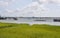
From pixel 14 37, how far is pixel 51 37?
2.93m

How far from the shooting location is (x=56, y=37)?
37.1 feet

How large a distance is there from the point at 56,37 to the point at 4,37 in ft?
13.6

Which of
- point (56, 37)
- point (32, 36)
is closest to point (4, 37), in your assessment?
point (32, 36)

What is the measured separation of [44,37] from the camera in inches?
434

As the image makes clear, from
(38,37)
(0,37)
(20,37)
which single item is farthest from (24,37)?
(0,37)

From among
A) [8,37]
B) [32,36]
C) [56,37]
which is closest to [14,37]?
[8,37]

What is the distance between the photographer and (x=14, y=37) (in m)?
11.4

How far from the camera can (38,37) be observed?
11.2 m

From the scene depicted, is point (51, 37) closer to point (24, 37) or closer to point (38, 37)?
point (38, 37)

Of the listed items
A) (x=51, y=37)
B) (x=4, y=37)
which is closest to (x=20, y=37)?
(x=4, y=37)

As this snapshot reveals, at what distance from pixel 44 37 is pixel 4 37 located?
3.20 meters

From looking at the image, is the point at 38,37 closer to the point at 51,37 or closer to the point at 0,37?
the point at 51,37

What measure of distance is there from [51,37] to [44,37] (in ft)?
1.95

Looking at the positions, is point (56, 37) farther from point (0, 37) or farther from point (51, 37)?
point (0, 37)
